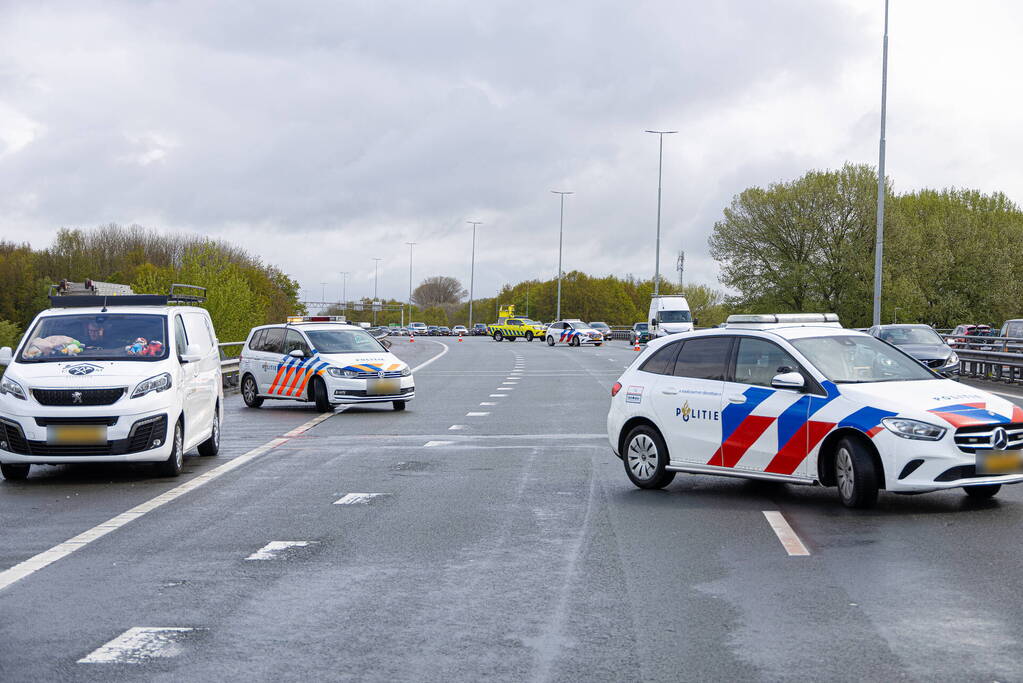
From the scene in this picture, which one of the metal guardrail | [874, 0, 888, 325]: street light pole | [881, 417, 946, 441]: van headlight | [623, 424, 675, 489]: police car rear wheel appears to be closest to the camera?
[881, 417, 946, 441]: van headlight

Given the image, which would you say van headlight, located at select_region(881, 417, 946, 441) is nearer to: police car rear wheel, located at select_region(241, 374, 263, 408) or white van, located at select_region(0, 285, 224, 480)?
white van, located at select_region(0, 285, 224, 480)

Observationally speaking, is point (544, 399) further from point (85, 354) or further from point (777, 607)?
point (777, 607)

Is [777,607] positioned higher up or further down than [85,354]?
further down

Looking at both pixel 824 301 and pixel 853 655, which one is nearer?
pixel 853 655

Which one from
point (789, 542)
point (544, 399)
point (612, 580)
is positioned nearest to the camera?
point (612, 580)

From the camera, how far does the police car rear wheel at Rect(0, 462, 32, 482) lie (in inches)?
472

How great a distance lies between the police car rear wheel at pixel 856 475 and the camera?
9.39 meters

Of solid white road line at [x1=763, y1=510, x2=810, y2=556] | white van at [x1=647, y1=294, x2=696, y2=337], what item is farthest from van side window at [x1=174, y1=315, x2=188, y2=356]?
white van at [x1=647, y1=294, x2=696, y2=337]

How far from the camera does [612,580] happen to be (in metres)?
7.07

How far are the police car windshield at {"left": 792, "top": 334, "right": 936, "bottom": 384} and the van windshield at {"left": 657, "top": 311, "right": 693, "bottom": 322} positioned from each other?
49252mm

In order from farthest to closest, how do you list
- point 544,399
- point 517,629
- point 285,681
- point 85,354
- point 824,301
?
1. point 824,301
2. point 544,399
3. point 85,354
4. point 517,629
5. point 285,681

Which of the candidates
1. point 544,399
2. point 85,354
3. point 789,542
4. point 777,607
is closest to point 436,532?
point 789,542

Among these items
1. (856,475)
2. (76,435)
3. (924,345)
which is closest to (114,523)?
(76,435)

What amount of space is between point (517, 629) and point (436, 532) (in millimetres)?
2948
